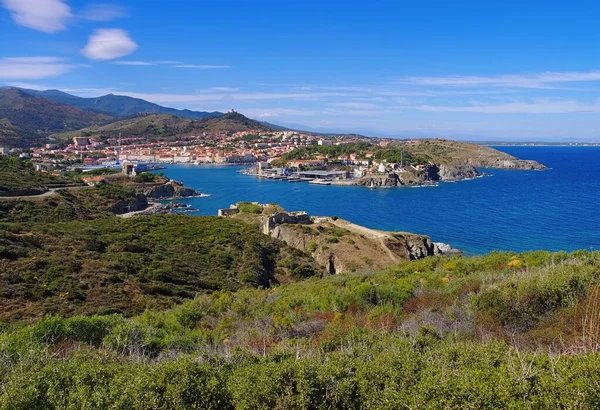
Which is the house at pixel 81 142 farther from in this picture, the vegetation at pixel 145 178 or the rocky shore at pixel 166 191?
the rocky shore at pixel 166 191

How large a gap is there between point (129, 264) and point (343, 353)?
13.6 metres

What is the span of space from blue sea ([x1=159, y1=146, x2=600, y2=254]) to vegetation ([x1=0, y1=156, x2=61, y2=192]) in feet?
59.0

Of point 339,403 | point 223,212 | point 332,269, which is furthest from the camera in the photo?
point 223,212

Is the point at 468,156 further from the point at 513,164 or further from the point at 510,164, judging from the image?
the point at 513,164

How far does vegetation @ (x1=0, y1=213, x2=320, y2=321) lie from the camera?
1358cm

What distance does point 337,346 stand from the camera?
7258mm

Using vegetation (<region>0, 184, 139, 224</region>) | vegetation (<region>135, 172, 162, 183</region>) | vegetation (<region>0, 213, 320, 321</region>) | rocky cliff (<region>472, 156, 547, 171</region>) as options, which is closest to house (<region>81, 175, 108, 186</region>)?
vegetation (<region>135, 172, 162, 183</region>)

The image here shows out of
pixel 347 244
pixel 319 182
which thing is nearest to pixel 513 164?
pixel 319 182

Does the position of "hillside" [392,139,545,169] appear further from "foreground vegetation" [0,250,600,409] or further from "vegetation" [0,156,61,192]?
"foreground vegetation" [0,250,600,409]

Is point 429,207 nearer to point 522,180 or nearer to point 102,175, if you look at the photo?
point 522,180

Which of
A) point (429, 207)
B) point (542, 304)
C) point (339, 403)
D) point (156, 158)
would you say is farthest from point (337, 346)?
point (156, 158)

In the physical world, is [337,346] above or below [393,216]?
above

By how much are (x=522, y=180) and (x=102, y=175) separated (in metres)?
73.9

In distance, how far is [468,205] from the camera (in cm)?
5531
